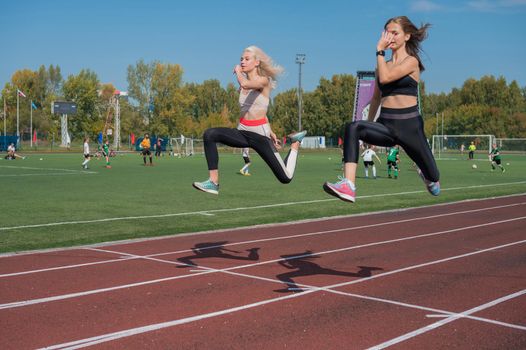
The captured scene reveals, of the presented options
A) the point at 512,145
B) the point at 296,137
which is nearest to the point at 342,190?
the point at 296,137

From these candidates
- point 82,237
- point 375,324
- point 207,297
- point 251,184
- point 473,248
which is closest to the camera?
point 375,324

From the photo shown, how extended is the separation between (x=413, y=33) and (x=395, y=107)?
2.82 feet

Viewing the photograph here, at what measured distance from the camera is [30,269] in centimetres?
923

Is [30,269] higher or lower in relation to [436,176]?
lower

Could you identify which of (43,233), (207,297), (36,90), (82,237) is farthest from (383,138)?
(36,90)

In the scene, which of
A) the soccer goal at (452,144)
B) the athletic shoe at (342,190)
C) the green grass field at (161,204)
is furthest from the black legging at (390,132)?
the soccer goal at (452,144)

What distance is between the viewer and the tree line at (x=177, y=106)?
101 m

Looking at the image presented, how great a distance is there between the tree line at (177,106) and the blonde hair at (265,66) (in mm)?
96527

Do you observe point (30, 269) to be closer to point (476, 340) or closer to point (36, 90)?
point (476, 340)

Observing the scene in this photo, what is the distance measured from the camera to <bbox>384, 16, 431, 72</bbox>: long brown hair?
6633 millimetres

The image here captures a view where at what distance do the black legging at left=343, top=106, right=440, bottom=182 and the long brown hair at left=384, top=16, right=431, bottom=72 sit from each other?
60 cm

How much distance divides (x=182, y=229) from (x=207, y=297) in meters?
6.33

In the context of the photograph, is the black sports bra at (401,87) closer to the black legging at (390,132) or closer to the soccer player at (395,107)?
the soccer player at (395,107)

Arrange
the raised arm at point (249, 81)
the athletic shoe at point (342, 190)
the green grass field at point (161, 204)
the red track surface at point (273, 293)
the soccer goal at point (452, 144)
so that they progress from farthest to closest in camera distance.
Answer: the soccer goal at point (452, 144) → the green grass field at point (161, 204) → the raised arm at point (249, 81) → the athletic shoe at point (342, 190) → the red track surface at point (273, 293)
